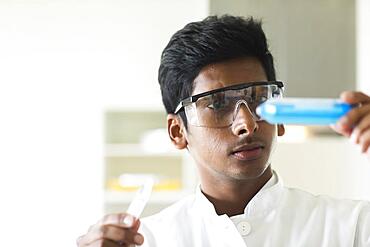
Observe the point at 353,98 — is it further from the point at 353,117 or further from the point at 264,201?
the point at 264,201

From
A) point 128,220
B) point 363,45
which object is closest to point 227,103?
point 128,220

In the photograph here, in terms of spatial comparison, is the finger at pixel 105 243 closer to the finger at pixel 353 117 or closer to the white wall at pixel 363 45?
the finger at pixel 353 117

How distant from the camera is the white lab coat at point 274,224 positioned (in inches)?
54.2

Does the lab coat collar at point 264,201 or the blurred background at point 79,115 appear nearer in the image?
the lab coat collar at point 264,201

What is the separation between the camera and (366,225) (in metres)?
1.36

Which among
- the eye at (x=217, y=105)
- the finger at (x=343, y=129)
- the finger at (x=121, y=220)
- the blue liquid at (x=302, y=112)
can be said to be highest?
the blue liquid at (x=302, y=112)

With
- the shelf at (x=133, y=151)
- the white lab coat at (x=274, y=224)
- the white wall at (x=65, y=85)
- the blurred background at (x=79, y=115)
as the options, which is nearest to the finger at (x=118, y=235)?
the white lab coat at (x=274, y=224)

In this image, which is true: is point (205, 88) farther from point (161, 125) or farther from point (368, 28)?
point (161, 125)

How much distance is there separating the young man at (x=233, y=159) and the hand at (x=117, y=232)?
91 millimetres

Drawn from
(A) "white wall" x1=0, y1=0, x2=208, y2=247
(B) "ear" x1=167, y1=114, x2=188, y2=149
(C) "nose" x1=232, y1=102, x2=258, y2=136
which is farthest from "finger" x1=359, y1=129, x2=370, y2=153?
(A) "white wall" x1=0, y1=0, x2=208, y2=247

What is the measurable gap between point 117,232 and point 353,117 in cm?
48

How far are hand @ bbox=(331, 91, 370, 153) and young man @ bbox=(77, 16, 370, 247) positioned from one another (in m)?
0.43

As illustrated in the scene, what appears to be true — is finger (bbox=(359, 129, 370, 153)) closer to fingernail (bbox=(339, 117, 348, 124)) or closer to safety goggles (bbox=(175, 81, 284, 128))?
fingernail (bbox=(339, 117, 348, 124))

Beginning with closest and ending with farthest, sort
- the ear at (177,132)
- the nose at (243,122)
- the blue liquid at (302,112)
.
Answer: the blue liquid at (302,112) < the nose at (243,122) < the ear at (177,132)
